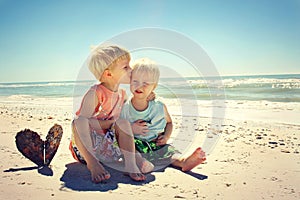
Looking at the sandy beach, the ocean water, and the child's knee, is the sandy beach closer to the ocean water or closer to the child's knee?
the child's knee

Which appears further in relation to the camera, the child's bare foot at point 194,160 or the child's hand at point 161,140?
the child's hand at point 161,140

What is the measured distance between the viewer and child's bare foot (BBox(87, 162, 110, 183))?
7.80 ft

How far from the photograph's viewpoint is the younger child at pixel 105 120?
256 cm

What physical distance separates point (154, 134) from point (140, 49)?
3.05 ft

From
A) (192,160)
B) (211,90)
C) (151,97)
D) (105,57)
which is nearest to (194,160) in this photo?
(192,160)

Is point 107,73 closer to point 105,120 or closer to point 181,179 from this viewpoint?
point 105,120

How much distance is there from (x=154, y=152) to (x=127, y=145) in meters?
0.43

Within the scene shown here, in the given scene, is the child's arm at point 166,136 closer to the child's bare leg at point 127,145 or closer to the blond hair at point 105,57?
the child's bare leg at point 127,145

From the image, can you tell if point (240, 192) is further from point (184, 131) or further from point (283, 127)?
point (283, 127)

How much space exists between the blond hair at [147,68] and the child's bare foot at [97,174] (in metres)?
0.95

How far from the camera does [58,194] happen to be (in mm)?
2135

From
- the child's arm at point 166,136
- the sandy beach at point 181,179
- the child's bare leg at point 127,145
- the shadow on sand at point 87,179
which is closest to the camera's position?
the sandy beach at point 181,179

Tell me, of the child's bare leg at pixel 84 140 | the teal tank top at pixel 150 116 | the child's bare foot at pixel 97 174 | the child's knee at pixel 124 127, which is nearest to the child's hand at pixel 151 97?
the teal tank top at pixel 150 116

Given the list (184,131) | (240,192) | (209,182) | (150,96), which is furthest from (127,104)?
(184,131)
